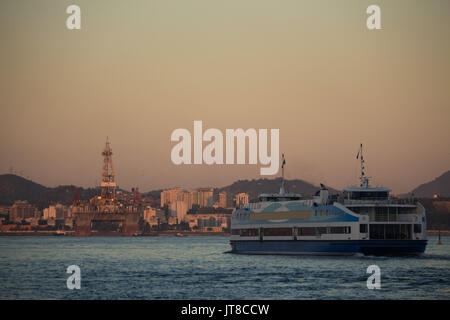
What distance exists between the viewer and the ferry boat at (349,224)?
76.6 metres

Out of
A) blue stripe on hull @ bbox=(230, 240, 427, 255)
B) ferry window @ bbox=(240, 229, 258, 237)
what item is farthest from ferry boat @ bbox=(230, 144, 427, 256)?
ferry window @ bbox=(240, 229, 258, 237)

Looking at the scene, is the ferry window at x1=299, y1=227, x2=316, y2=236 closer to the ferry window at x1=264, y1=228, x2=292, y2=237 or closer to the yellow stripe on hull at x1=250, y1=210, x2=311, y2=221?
the yellow stripe on hull at x1=250, y1=210, x2=311, y2=221

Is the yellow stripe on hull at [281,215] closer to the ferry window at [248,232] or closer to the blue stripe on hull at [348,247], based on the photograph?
the ferry window at [248,232]

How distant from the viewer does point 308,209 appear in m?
83.9

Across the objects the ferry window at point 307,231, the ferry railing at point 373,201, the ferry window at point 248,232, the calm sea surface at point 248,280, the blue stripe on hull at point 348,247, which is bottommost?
the calm sea surface at point 248,280

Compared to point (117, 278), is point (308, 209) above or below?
above

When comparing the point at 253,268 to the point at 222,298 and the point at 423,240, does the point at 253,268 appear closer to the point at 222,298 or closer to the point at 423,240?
the point at 423,240


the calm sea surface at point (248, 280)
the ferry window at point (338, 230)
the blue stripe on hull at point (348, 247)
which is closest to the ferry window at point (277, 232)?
the blue stripe on hull at point (348, 247)

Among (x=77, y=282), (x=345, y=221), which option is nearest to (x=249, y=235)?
(x=345, y=221)

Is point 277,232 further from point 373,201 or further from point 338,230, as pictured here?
point 373,201

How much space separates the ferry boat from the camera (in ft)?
251

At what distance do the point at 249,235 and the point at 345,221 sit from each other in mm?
18708

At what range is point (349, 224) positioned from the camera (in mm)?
77250
